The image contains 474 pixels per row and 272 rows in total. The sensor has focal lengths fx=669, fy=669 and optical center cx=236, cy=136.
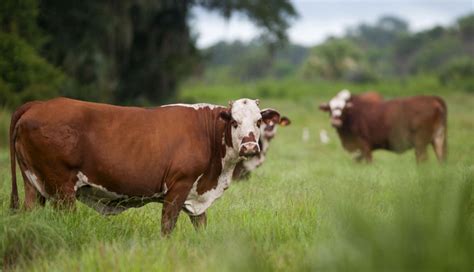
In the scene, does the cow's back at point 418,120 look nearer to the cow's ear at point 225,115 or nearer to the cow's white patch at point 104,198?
the cow's ear at point 225,115

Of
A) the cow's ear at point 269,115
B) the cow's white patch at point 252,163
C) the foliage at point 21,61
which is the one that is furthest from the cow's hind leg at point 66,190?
the foliage at point 21,61

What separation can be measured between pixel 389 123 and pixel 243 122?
8.59 m

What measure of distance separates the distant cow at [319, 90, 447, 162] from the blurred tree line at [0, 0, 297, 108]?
6.99 m

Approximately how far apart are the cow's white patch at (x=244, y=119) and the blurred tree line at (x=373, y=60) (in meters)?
35.3

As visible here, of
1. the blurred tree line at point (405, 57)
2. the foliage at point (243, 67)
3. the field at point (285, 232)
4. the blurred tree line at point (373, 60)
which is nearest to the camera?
the field at point (285, 232)

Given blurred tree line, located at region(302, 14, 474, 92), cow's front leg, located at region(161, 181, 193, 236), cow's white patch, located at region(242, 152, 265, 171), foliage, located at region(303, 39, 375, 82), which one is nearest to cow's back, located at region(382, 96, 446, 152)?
cow's white patch, located at region(242, 152, 265, 171)

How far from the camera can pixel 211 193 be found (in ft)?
20.6

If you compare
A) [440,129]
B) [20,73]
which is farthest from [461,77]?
[20,73]

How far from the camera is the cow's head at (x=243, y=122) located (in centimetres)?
602

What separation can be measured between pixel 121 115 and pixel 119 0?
17.1 meters

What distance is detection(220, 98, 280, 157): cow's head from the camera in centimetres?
602

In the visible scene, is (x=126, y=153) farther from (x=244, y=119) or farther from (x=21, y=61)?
(x=21, y=61)

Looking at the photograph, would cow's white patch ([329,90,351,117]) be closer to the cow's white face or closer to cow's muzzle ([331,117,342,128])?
cow's muzzle ([331,117,342,128])

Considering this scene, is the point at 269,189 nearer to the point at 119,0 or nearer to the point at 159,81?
the point at 119,0
